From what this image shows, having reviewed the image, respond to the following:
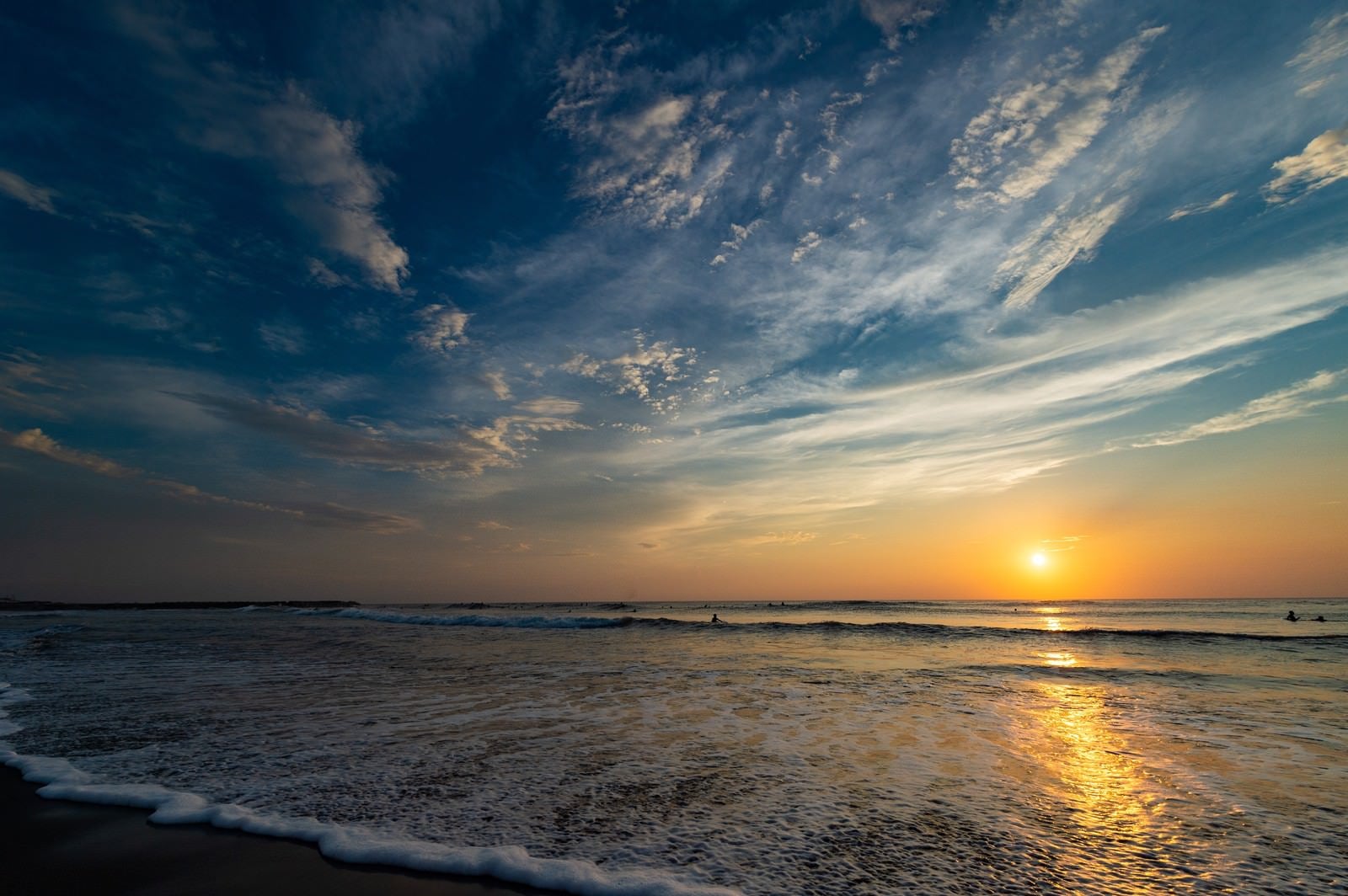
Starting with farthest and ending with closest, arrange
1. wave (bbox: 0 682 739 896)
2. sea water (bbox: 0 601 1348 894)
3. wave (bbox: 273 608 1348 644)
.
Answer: wave (bbox: 273 608 1348 644)
sea water (bbox: 0 601 1348 894)
wave (bbox: 0 682 739 896)

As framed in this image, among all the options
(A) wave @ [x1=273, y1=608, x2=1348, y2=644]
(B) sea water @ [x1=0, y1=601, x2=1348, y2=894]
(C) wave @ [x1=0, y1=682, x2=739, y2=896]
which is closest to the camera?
(C) wave @ [x1=0, y1=682, x2=739, y2=896]

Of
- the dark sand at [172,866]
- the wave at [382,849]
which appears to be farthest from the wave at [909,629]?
the dark sand at [172,866]

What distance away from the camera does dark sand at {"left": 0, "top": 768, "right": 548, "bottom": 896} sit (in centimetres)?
490

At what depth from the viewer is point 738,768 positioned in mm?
8141

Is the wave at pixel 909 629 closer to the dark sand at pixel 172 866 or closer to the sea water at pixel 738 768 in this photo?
the sea water at pixel 738 768

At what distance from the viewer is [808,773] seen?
7887 mm

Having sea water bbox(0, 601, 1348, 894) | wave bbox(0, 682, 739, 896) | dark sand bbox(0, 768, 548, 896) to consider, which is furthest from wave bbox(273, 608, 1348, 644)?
dark sand bbox(0, 768, 548, 896)

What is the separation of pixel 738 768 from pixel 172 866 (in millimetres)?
6146

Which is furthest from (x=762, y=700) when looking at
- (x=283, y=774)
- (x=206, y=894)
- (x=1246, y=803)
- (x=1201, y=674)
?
(x=1201, y=674)

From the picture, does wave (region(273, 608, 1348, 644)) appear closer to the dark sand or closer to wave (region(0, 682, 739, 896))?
wave (region(0, 682, 739, 896))

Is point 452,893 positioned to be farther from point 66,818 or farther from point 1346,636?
point 1346,636

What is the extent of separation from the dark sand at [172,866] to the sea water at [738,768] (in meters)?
0.24

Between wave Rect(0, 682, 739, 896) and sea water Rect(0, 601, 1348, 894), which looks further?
sea water Rect(0, 601, 1348, 894)

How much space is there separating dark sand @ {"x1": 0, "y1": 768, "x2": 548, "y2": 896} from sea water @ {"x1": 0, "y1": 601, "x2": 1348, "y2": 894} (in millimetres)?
235
